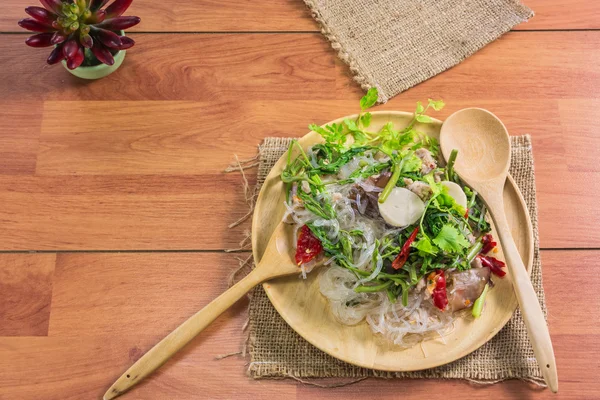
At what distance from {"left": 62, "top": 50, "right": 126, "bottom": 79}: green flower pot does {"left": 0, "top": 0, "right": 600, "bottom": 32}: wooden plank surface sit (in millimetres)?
161

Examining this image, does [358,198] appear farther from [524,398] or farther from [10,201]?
[10,201]

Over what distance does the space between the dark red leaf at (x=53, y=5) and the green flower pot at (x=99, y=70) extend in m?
0.22

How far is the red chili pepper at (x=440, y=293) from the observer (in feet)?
5.57

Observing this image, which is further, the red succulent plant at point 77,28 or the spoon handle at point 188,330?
the red succulent plant at point 77,28

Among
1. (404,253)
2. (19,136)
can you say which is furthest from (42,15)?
(404,253)

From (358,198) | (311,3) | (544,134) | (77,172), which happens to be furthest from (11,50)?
(544,134)

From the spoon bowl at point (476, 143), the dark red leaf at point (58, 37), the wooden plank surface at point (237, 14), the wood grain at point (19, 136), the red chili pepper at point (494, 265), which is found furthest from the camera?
the wooden plank surface at point (237, 14)

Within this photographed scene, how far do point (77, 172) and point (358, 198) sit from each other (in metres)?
1.01

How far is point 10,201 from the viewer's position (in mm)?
2109

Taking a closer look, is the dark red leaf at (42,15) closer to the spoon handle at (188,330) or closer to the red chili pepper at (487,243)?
the spoon handle at (188,330)

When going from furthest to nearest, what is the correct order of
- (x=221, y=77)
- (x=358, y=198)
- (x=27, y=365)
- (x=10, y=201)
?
(x=221, y=77) < (x=10, y=201) < (x=27, y=365) < (x=358, y=198)

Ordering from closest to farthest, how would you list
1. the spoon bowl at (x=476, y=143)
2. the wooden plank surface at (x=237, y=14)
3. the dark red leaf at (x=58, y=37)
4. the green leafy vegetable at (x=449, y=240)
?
the green leafy vegetable at (x=449, y=240), the spoon bowl at (x=476, y=143), the dark red leaf at (x=58, y=37), the wooden plank surface at (x=237, y=14)

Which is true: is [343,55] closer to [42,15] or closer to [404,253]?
[404,253]

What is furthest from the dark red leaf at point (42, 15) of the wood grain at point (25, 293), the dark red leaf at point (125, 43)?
the wood grain at point (25, 293)
